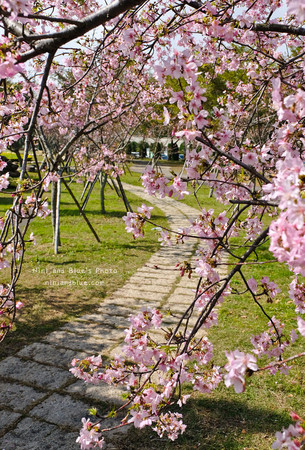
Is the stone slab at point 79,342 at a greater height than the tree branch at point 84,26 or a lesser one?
lesser

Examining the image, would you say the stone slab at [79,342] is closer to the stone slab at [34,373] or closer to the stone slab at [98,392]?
the stone slab at [34,373]

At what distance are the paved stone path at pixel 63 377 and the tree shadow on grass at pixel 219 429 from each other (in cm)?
26

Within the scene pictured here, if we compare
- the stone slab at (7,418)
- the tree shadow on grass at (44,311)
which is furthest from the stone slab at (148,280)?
the stone slab at (7,418)

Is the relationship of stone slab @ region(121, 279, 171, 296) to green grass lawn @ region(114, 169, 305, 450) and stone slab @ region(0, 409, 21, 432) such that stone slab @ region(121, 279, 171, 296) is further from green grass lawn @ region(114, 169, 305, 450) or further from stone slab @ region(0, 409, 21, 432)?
stone slab @ region(0, 409, 21, 432)

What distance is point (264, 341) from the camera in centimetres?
259

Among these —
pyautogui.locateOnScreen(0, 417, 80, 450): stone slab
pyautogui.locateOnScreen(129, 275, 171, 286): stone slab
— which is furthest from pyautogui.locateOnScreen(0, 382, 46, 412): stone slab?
pyautogui.locateOnScreen(129, 275, 171, 286): stone slab

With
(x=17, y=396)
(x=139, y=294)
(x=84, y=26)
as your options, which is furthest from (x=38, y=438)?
(x=139, y=294)

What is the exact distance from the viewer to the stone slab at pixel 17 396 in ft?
9.26

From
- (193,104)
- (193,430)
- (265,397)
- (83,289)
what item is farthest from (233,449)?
(83,289)

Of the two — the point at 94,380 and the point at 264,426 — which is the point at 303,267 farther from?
the point at 264,426

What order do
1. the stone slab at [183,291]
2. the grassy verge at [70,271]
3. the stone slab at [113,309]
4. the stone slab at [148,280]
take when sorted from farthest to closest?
the stone slab at [148,280] → the stone slab at [183,291] → the stone slab at [113,309] → the grassy verge at [70,271]

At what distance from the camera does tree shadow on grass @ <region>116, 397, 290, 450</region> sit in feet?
8.15

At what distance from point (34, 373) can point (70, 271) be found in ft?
9.57

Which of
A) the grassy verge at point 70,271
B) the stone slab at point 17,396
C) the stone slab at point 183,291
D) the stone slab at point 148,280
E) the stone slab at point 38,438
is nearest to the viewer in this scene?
the stone slab at point 38,438
